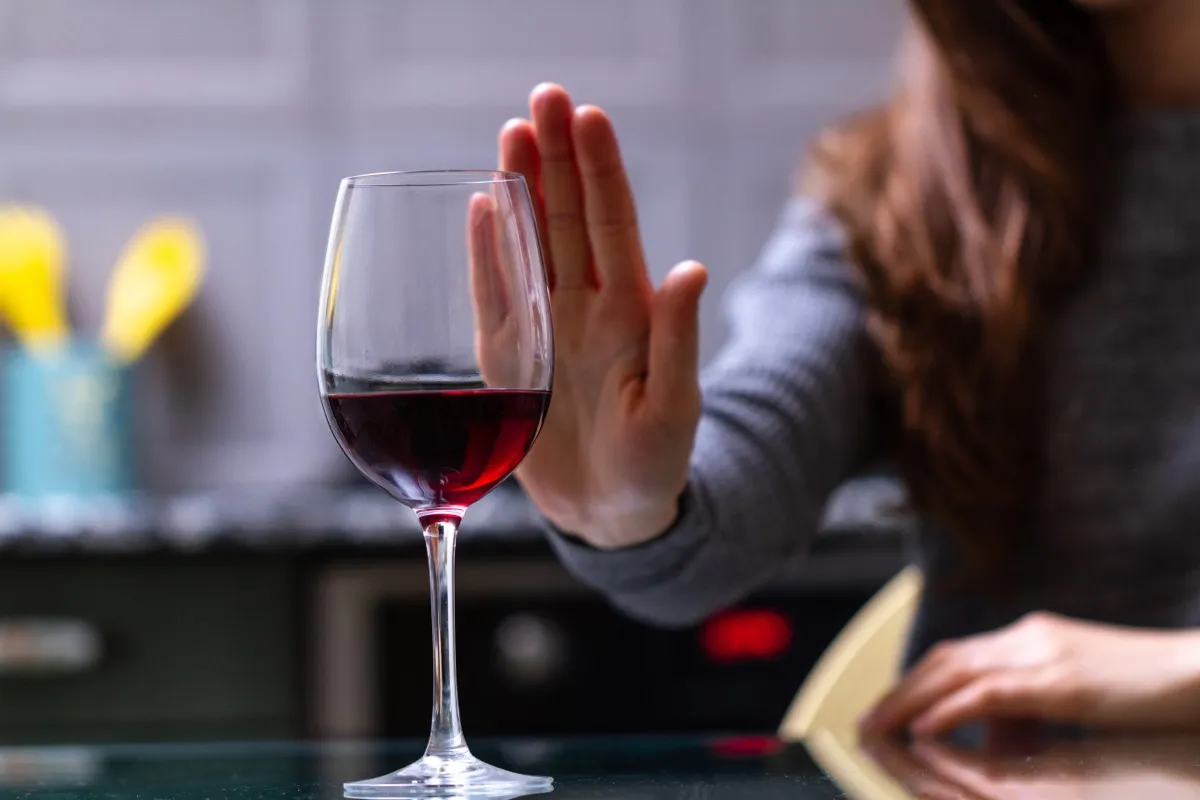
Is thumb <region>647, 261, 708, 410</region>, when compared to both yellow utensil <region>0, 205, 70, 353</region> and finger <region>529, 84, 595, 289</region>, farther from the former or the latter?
yellow utensil <region>0, 205, 70, 353</region>

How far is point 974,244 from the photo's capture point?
118cm

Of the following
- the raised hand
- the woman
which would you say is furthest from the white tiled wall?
the raised hand

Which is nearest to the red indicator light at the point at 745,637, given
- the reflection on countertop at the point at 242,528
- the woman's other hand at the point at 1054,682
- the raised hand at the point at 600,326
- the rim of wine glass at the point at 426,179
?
the reflection on countertop at the point at 242,528

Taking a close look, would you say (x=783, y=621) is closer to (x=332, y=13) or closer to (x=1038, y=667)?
(x=1038, y=667)

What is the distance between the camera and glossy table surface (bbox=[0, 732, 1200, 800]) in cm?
58

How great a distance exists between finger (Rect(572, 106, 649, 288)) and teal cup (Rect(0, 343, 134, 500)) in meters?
1.55

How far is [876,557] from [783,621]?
0.14m

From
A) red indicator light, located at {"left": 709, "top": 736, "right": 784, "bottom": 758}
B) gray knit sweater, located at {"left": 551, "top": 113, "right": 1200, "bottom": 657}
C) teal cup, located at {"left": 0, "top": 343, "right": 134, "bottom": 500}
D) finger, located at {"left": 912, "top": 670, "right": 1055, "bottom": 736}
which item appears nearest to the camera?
red indicator light, located at {"left": 709, "top": 736, "right": 784, "bottom": 758}

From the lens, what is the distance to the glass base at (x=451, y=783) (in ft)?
1.83

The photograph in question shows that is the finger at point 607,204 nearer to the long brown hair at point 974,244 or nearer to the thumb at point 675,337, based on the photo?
the thumb at point 675,337

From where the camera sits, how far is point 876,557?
5.94 feet

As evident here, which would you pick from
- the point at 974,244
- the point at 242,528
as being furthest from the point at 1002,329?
the point at 242,528

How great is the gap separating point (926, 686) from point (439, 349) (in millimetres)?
422

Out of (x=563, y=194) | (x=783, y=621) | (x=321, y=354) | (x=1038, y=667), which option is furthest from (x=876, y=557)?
(x=321, y=354)
